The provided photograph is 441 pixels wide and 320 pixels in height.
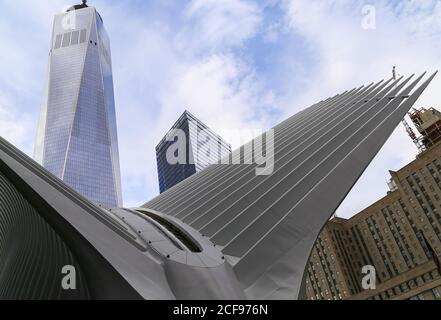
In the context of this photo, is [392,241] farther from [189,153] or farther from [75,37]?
[75,37]

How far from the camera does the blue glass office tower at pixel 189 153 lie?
167 metres

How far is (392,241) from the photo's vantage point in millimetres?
96375

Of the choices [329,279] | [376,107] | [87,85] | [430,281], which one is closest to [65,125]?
[87,85]

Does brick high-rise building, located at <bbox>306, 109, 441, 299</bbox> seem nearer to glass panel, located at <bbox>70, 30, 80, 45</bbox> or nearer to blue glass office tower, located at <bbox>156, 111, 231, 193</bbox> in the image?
blue glass office tower, located at <bbox>156, 111, 231, 193</bbox>

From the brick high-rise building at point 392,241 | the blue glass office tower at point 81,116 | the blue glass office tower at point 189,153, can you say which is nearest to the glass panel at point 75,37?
the blue glass office tower at point 81,116

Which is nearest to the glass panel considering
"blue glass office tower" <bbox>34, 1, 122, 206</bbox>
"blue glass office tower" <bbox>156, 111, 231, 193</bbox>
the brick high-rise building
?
"blue glass office tower" <bbox>34, 1, 122, 206</bbox>

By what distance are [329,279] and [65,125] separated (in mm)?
115020

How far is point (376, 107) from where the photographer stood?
67.5ft

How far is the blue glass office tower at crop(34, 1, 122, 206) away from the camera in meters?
141

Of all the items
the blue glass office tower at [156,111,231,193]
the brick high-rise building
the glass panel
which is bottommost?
the brick high-rise building

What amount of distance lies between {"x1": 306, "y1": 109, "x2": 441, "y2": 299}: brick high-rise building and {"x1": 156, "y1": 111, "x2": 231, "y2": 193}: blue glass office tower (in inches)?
2993

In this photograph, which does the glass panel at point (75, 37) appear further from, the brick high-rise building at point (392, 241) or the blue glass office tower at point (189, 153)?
the brick high-rise building at point (392, 241)

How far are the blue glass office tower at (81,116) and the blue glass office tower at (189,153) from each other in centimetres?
2504
